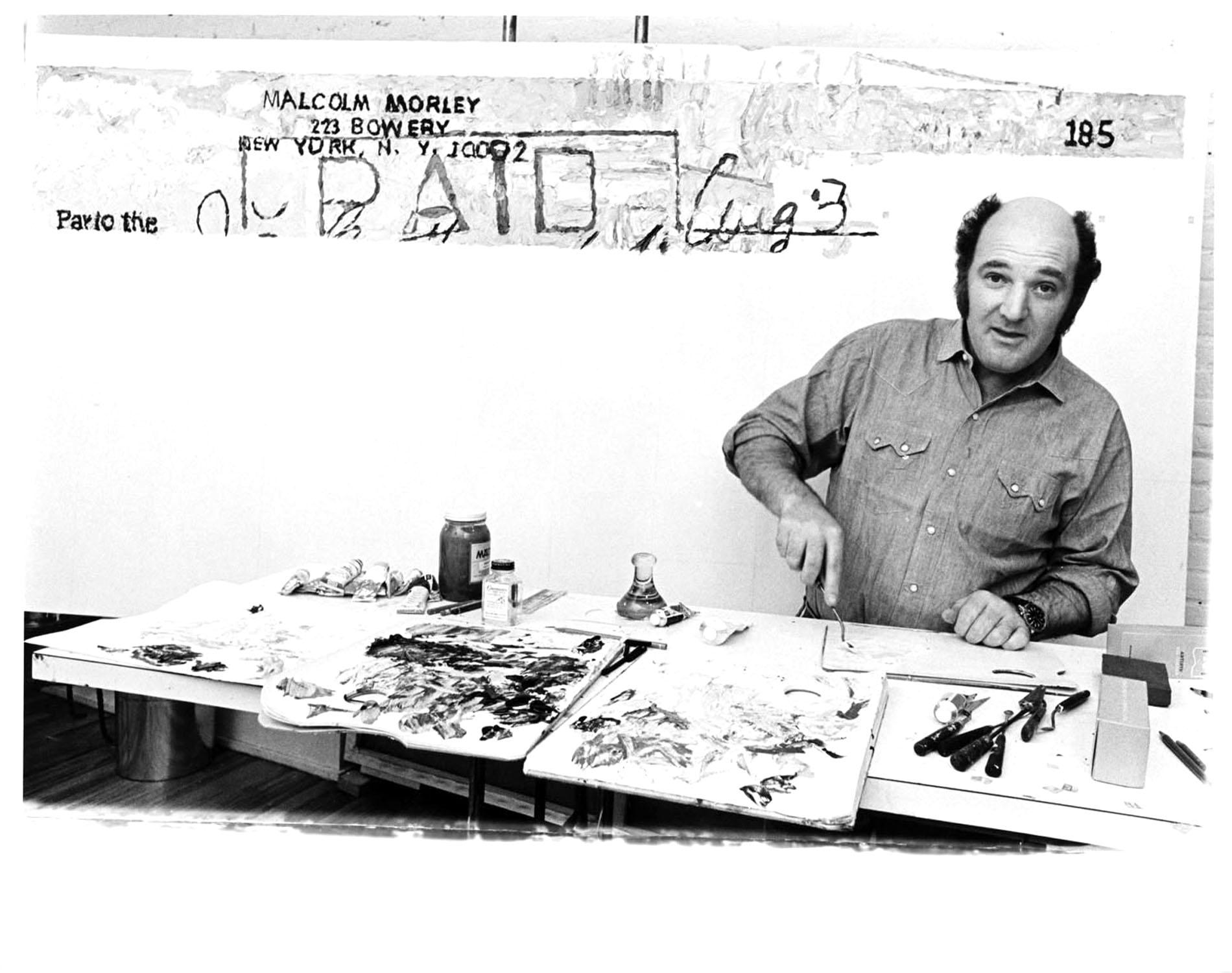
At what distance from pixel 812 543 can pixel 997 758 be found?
1.85 feet

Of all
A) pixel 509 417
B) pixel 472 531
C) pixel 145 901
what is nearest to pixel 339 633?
pixel 472 531

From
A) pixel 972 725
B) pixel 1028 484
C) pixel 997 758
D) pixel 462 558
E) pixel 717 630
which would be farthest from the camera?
pixel 1028 484

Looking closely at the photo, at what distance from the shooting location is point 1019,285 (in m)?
1.77

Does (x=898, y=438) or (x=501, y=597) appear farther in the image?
(x=898, y=438)

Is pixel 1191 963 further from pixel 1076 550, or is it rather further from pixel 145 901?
pixel 145 901

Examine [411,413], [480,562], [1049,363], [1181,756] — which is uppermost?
[1049,363]

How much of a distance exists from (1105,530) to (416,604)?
114cm

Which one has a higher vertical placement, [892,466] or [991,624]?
[892,466]

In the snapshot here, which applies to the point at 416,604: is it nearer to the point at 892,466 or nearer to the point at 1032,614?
the point at 892,466

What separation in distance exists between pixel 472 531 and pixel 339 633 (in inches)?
11.0

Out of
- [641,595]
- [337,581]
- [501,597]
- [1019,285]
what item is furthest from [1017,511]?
[337,581]

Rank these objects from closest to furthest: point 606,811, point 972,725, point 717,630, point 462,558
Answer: point 972,725 → point 606,811 → point 717,630 → point 462,558

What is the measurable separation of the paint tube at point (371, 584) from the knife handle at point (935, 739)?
2.93 ft

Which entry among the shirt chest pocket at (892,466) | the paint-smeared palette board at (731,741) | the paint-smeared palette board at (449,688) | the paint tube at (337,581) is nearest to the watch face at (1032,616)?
the shirt chest pocket at (892,466)
